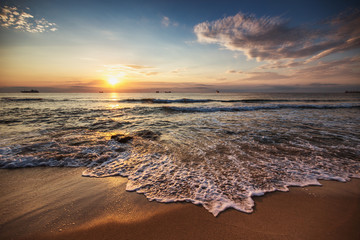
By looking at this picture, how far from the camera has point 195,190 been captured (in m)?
2.88

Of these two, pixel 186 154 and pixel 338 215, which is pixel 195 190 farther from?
pixel 338 215

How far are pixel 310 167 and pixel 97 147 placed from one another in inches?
262

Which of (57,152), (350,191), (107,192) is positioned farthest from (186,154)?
(57,152)

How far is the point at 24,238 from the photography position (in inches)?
76.4

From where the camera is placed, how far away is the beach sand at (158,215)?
1.96 m

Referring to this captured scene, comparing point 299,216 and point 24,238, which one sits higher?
point 299,216

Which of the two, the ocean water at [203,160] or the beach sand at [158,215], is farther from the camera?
the ocean water at [203,160]

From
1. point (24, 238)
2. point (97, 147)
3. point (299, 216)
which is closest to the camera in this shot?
point (24, 238)

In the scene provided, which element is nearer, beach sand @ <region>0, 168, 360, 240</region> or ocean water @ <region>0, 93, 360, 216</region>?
beach sand @ <region>0, 168, 360, 240</region>

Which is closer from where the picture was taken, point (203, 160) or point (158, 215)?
point (158, 215)

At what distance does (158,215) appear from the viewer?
230cm

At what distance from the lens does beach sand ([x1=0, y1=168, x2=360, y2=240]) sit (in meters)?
1.96

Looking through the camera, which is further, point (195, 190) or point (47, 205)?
point (195, 190)

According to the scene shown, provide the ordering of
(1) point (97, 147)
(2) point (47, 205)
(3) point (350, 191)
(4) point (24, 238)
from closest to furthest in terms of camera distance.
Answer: (4) point (24, 238) < (2) point (47, 205) < (3) point (350, 191) < (1) point (97, 147)
